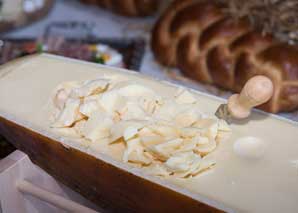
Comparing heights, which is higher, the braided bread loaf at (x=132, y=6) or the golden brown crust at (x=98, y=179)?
the braided bread loaf at (x=132, y=6)

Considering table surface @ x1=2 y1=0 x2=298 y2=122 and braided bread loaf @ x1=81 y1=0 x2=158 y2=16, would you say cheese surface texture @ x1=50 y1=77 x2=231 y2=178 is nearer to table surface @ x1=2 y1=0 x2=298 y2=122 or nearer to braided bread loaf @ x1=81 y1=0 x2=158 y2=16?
table surface @ x1=2 y1=0 x2=298 y2=122

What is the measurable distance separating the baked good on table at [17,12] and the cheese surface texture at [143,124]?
3.34 ft

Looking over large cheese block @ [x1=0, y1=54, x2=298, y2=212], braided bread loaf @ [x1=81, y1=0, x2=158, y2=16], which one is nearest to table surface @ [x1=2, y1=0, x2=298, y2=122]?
braided bread loaf @ [x1=81, y1=0, x2=158, y2=16]

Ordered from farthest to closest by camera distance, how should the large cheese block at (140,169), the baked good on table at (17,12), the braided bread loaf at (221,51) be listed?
the baked good on table at (17,12), the braided bread loaf at (221,51), the large cheese block at (140,169)

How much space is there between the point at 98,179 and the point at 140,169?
3.1 inches

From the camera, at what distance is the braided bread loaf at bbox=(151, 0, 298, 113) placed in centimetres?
106

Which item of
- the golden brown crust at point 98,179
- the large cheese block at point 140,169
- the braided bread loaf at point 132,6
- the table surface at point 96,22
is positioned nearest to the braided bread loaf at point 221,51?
the table surface at point 96,22

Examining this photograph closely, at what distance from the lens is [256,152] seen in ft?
1.86

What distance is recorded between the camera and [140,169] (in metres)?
0.54

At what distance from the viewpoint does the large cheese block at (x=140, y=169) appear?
51cm

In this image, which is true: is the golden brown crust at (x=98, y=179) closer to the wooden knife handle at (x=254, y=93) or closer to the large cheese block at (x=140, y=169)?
the large cheese block at (x=140, y=169)

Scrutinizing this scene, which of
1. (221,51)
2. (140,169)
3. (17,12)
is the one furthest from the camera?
(17,12)

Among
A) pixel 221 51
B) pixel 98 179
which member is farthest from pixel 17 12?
pixel 98 179

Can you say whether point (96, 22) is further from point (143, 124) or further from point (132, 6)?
point (143, 124)
